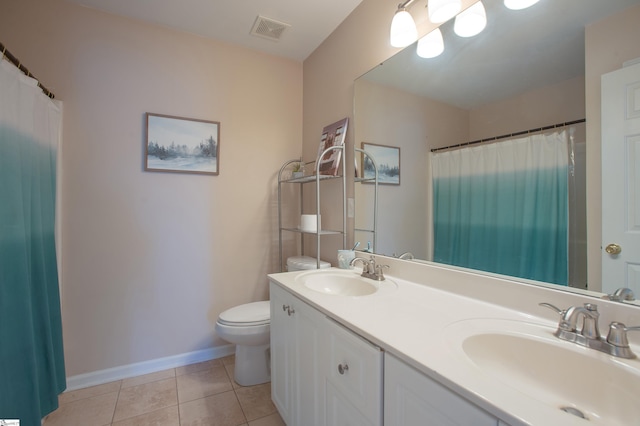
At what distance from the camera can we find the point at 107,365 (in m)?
1.83

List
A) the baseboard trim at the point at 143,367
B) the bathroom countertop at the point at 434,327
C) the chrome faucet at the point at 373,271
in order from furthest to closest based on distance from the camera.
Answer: the baseboard trim at the point at 143,367 → the chrome faucet at the point at 373,271 → the bathroom countertop at the point at 434,327

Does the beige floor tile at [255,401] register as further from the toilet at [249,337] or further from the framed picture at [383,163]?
the framed picture at [383,163]

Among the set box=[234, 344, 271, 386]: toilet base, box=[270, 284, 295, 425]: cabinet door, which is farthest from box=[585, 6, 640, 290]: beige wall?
box=[234, 344, 271, 386]: toilet base

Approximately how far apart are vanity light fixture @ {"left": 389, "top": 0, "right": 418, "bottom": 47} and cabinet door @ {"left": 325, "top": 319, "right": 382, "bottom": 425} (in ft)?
4.69

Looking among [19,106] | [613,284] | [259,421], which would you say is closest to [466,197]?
[613,284]

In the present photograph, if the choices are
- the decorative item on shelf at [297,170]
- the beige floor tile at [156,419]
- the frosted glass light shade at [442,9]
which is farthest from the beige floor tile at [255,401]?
the frosted glass light shade at [442,9]

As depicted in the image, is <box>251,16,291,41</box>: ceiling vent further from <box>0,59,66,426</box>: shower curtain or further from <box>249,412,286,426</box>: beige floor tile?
<box>249,412,286,426</box>: beige floor tile

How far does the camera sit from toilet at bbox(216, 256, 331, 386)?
169 cm

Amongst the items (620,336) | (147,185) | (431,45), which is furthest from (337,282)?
(147,185)

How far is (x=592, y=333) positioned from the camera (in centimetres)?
69

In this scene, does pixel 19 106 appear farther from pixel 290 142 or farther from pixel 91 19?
pixel 290 142

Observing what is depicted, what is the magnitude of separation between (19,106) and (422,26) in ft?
6.50

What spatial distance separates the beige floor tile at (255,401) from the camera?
5.05 feet

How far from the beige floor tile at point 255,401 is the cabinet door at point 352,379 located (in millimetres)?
777
